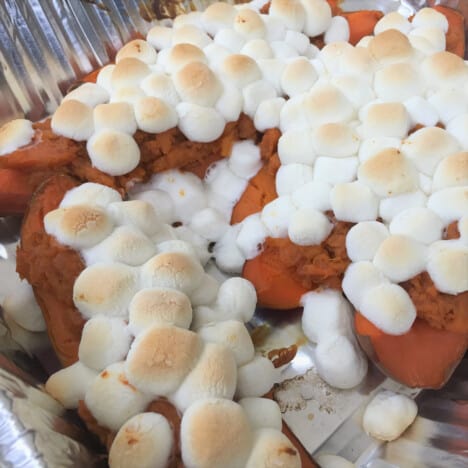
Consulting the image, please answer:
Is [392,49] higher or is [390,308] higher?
[392,49]

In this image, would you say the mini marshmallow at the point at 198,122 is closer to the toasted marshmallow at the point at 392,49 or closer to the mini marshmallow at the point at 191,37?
the mini marshmallow at the point at 191,37

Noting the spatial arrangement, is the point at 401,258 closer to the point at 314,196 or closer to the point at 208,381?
the point at 314,196

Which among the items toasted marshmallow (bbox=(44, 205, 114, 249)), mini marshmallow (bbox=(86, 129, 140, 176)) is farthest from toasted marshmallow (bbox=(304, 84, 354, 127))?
toasted marshmallow (bbox=(44, 205, 114, 249))

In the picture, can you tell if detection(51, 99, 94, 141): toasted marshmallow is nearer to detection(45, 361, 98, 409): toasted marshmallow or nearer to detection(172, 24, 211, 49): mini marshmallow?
detection(172, 24, 211, 49): mini marshmallow

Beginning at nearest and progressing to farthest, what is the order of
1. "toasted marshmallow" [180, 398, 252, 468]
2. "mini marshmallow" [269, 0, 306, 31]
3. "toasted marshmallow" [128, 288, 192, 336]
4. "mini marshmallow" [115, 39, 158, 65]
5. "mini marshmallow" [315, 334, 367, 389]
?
"toasted marshmallow" [180, 398, 252, 468] < "toasted marshmallow" [128, 288, 192, 336] < "mini marshmallow" [315, 334, 367, 389] < "mini marshmallow" [115, 39, 158, 65] < "mini marshmallow" [269, 0, 306, 31]

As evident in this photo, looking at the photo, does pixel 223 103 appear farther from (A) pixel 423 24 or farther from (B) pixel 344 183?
(A) pixel 423 24

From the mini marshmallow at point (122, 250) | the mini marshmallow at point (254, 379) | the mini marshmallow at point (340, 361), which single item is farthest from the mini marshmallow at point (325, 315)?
the mini marshmallow at point (122, 250)

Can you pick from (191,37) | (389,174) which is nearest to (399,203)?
(389,174)
